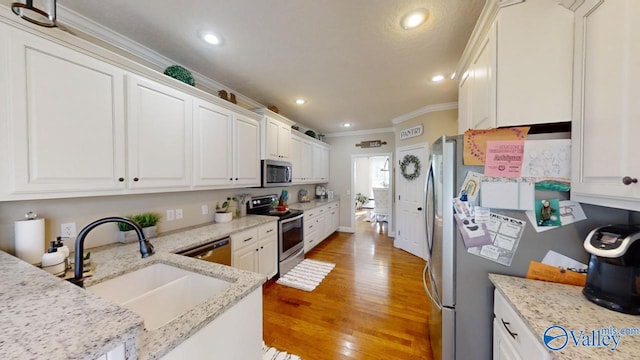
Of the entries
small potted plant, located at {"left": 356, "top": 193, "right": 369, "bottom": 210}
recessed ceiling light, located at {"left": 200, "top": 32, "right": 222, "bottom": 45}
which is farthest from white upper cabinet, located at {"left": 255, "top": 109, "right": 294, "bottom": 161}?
small potted plant, located at {"left": 356, "top": 193, "right": 369, "bottom": 210}

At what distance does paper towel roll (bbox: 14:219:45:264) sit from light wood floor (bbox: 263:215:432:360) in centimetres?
168

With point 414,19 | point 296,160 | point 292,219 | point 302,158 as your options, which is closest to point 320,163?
point 302,158

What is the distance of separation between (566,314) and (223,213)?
2.80 metres

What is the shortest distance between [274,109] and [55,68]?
2.38m

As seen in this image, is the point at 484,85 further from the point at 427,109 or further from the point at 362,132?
the point at 362,132

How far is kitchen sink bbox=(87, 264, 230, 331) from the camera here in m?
1.19

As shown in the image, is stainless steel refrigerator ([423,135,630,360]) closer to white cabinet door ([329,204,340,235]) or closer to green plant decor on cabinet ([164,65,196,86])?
green plant decor on cabinet ([164,65,196,86])

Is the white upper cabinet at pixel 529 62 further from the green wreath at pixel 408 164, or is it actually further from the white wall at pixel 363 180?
the white wall at pixel 363 180

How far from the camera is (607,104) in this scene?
35.5 inches

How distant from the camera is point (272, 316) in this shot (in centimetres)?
221

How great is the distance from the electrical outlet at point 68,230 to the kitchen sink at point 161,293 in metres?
0.70

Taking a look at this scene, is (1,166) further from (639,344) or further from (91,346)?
(639,344)

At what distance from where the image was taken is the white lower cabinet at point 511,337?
2.79 feet

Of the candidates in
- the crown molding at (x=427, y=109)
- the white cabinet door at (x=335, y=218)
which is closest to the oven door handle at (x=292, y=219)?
the white cabinet door at (x=335, y=218)
